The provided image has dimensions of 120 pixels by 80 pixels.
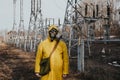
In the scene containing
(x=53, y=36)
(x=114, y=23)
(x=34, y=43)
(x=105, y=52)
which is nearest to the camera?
(x=53, y=36)

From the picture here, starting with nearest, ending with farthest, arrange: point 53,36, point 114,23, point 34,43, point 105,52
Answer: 1. point 53,36
2. point 105,52
3. point 34,43
4. point 114,23

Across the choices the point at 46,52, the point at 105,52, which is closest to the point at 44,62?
the point at 46,52

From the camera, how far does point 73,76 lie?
13.7m

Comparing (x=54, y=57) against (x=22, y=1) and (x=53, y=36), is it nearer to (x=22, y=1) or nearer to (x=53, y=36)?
(x=53, y=36)

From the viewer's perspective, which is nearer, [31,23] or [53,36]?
[53,36]

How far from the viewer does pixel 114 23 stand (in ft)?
168

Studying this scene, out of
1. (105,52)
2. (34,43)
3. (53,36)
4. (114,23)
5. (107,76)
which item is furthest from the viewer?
(114,23)

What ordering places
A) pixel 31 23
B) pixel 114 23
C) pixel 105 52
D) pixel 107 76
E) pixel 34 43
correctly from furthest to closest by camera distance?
pixel 114 23, pixel 31 23, pixel 34 43, pixel 105 52, pixel 107 76

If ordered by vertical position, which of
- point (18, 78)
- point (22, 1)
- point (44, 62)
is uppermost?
point (22, 1)

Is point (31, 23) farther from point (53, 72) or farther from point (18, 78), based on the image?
point (53, 72)

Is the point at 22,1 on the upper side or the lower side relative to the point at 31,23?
upper

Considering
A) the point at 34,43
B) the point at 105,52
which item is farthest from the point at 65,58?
the point at 34,43

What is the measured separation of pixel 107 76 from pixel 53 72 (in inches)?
235

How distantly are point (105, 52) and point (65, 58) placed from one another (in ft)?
63.3
